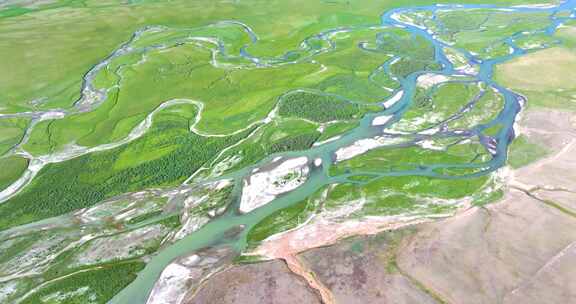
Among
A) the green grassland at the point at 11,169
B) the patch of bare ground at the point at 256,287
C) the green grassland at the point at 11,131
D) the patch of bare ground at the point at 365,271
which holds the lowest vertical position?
the patch of bare ground at the point at 365,271

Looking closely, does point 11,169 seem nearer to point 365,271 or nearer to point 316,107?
point 316,107

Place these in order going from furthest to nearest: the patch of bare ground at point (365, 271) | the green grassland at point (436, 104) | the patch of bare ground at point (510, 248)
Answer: the green grassland at point (436, 104) < the patch of bare ground at point (365, 271) < the patch of bare ground at point (510, 248)

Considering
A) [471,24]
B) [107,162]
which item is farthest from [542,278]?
[471,24]

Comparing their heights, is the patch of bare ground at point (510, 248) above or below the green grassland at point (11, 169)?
below

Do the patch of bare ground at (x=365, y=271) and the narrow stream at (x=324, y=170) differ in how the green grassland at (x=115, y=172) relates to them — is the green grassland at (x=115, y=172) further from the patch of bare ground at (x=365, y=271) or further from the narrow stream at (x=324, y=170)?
the patch of bare ground at (x=365, y=271)

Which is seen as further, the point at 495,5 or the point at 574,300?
the point at 495,5

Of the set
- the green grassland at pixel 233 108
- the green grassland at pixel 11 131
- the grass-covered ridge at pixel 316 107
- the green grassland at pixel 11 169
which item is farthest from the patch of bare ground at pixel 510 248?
the green grassland at pixel 11 131

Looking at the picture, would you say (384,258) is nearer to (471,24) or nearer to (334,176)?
(334,176)

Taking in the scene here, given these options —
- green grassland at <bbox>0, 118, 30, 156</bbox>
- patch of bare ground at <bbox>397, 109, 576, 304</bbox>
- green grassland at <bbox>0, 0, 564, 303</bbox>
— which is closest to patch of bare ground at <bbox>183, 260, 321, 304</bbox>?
green grassland at <bbox>0, 0, 564, 303</bbox>

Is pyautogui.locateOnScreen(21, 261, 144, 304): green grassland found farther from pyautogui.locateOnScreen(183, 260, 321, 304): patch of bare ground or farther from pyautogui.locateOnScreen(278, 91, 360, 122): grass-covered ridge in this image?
pyautogui.locateOnScreen(278, 91, 360, 122): grass-covered ridge
